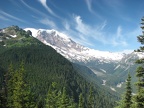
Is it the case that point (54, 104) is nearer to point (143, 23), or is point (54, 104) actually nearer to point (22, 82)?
point (22, 82)

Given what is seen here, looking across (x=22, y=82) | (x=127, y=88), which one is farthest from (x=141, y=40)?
(x=22, y=82)

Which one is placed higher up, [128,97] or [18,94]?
[128,97]

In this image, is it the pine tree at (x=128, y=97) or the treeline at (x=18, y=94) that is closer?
the pine tree at (x=128, y=97)

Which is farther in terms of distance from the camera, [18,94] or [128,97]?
[18,94]

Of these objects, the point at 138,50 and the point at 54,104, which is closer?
the point at 138,50

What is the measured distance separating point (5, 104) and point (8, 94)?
6.05 metres

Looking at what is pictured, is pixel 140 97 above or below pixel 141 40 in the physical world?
below

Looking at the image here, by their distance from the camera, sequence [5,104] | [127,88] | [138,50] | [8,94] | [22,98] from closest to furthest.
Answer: [138,50], [127,88], [22,98], [5,104], [8,94]

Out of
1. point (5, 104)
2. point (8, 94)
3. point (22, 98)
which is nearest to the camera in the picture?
point (22, 98)

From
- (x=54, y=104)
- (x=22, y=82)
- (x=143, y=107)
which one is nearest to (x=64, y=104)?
(x=54, y=104)

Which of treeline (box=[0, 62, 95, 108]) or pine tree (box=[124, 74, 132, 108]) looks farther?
treeline (box=[0, 62, 95, 108])

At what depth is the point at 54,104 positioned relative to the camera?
60219 mm

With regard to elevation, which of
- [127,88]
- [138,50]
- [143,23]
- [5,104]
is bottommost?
[5,104]

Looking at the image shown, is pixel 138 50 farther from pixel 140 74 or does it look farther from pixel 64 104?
pixel 64 104
